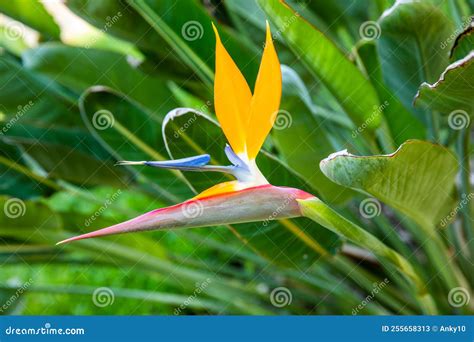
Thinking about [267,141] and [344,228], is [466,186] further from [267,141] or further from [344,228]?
[344,228]

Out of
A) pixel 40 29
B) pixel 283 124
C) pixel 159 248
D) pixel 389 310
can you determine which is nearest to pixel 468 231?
pixel 389 310

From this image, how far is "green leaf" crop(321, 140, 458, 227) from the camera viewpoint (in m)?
0.83

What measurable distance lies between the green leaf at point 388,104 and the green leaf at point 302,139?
0.11 metres

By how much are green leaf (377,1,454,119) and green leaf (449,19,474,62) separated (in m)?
0.11

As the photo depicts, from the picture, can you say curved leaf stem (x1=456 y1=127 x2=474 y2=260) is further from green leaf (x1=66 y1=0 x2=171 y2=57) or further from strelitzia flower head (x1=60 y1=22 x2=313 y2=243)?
green leaf (x1=66 y1=0 x2=171 y2=57)

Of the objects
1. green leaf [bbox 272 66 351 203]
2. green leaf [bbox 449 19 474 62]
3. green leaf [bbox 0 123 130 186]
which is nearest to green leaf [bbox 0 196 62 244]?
green leaf [bbox 0 123 130 186]

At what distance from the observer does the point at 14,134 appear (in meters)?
1.50

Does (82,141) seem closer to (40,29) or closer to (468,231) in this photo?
(40,29)

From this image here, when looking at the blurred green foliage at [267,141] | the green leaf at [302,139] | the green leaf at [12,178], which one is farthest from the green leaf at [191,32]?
the green leaf at [12,178]

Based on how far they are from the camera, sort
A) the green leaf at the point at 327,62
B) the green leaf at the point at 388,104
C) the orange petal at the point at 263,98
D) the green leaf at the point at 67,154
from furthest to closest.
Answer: the green leaf at the point at 67,154 < the green leaf at the point at 388,104 < the green leaf at the point at 327,62 < the orange petal at the point at 263,98

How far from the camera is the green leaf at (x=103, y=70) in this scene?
1355 millimetres

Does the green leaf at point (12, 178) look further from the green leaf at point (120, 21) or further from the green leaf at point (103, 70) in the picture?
the green leaf at point (120, 21)

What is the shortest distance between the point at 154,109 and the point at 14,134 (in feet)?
1.19

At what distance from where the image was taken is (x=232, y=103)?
2.88 feet
